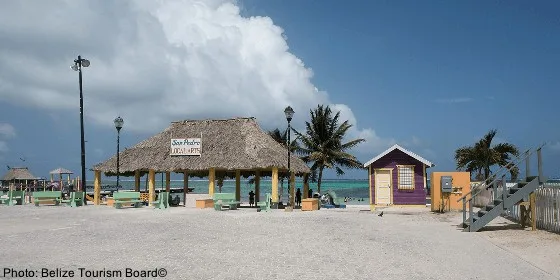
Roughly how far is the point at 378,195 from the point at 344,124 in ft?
36.2

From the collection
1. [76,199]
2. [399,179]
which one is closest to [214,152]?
[76,199]

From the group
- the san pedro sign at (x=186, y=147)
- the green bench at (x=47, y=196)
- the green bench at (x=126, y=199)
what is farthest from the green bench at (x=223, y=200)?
the green bench at (x=47, y=196)

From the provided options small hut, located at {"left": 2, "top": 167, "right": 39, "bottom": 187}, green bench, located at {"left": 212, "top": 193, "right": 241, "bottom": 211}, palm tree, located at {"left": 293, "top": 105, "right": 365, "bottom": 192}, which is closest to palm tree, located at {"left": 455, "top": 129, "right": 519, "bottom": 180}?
palm tree, located at {"left": 293, "top": 105, "right": 365, "bottom": 192}

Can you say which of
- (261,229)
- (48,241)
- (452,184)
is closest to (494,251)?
(261,229)

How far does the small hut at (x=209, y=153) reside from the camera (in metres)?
24.8

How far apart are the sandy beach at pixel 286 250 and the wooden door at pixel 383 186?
975 cm

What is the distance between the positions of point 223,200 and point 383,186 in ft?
29.7

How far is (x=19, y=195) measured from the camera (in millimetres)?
29812

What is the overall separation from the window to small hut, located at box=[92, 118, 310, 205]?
518cm

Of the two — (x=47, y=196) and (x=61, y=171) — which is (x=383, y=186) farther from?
(x=61, y=171)

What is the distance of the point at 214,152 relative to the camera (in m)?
26.3

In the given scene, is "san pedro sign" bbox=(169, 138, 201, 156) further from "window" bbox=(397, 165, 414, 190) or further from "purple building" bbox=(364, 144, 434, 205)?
"window" bbox=(397, 165, 414, 190)

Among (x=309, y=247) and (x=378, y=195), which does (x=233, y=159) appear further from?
(x=309, y=247)

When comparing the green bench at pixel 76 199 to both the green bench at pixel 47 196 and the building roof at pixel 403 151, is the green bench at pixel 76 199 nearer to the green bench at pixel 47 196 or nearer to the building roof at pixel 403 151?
the green bench at pixel 47 196
